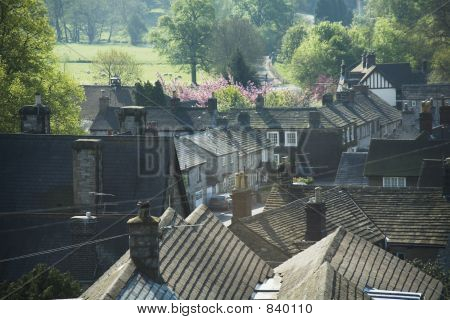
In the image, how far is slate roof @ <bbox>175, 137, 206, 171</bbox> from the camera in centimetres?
5150

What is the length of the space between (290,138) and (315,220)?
36843 millimetres

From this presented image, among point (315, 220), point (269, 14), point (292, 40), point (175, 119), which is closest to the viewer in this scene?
point (315, 220)

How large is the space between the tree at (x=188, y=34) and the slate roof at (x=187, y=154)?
7746 centimetres

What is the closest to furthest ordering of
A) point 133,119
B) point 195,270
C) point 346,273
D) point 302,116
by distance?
point 195,270
point 346,273
point 133,119
point 302,116

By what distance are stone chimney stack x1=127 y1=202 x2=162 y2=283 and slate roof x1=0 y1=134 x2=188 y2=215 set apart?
25.5ft

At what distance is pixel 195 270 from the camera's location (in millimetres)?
20766

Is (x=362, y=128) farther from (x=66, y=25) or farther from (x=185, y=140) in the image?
(x=66, y=25)

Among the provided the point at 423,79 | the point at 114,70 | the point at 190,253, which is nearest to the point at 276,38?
the point at 114,70

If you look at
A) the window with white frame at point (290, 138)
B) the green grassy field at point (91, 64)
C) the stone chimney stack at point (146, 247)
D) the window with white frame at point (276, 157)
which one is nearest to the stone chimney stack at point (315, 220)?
the stone chimney stack at point (146, 247)

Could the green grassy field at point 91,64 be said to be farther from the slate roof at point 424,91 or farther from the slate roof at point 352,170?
the slate roof at point 352,170

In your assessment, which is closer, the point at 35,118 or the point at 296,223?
the point at 35,118

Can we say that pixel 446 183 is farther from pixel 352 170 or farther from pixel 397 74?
pixel 397 74

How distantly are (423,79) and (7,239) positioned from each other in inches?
2895

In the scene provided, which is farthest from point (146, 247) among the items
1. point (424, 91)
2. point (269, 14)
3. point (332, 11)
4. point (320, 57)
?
point (269, 14)
